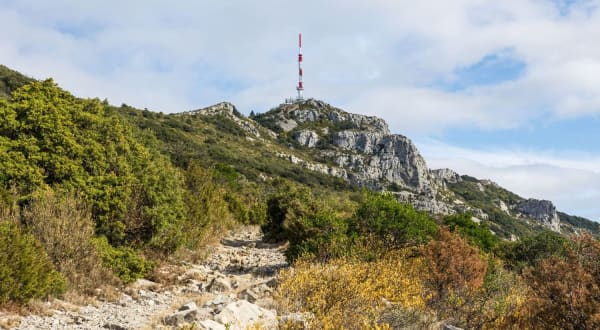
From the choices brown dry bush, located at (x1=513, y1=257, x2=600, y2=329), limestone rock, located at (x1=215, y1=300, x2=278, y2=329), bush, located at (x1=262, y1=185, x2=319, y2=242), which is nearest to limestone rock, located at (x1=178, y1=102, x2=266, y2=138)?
bush, located at (x1=262, y1=185, x2=319, y2=242)

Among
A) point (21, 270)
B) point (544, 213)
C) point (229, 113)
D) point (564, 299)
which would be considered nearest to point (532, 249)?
point (564, 299)

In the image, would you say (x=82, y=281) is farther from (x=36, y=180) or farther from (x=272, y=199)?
(x=272, y=199)

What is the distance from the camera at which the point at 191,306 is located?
879cm

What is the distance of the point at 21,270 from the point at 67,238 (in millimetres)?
2152

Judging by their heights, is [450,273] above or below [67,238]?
below

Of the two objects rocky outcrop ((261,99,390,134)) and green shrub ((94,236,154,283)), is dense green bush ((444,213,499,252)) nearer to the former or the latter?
green shrub ((94,236,154,283))

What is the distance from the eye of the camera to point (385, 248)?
14.8m

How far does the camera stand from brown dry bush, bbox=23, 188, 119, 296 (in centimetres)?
998

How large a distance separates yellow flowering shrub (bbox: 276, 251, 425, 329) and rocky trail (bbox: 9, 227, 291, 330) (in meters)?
0.59

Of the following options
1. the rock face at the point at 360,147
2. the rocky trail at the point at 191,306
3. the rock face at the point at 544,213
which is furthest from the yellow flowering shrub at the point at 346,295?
the rock face at the point at 544,213

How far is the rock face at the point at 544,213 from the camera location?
13788cm

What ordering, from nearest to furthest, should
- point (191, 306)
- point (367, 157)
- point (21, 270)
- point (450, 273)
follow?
point (21, 270), point (191, 306), point (450, 273), point (367, 157)

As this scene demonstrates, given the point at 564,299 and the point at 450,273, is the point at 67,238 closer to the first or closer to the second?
the point at 450,273

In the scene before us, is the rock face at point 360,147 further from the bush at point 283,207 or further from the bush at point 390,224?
the bush at point 390,224
